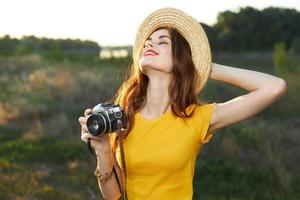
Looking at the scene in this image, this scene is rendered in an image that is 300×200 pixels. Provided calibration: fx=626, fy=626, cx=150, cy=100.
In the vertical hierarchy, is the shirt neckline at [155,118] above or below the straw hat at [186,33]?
below

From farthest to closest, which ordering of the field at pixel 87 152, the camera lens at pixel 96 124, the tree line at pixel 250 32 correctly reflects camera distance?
the tree line at pixel 250 32, the field at pixel 87 152, the camera lens at pixel 96 124

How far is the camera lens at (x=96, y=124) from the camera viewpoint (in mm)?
2102

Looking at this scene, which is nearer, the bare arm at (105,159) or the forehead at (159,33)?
the bare arm at (105,159)

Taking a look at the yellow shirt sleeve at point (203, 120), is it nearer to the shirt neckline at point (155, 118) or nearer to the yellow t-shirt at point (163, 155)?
the yellow t-shirt at point (163, 155)

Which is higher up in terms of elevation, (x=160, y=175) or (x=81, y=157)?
(x=160, y=175)

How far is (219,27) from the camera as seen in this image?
2953 centimetres

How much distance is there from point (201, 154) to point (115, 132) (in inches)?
223

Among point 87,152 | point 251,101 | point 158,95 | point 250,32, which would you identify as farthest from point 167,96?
point 250,32

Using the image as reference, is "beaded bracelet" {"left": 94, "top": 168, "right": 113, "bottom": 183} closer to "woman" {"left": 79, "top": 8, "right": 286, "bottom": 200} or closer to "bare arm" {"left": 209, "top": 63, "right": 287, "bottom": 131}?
"woman" {"left": 79, "top": 8, "right": 286, "bottom": 200}

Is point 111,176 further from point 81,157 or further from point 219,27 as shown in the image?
point 219,27

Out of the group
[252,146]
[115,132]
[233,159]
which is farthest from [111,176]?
[252,146]

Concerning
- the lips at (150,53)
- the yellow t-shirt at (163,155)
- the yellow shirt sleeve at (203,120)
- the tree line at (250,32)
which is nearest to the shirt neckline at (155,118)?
the yellow t-shirt at (163,155)

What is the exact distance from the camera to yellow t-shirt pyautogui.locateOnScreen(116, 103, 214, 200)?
217 cm

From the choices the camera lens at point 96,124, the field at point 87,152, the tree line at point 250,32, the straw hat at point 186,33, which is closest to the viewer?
the camera lens at point 96,124
